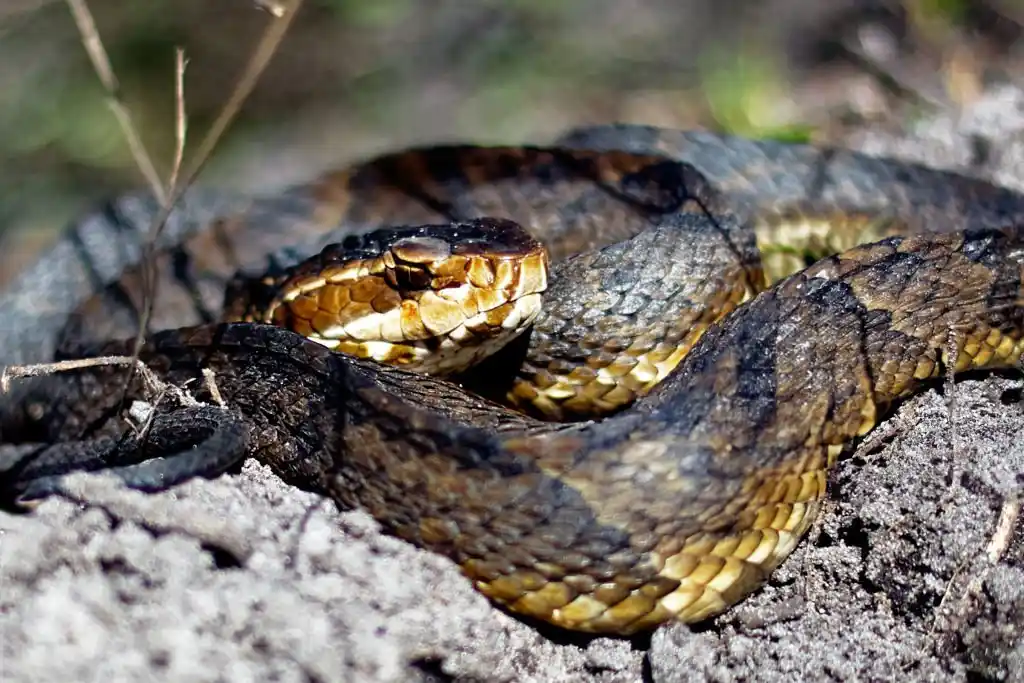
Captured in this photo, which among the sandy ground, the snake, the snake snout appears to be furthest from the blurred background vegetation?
the sandy ground

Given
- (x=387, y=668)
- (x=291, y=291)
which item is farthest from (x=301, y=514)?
(x=291, y=291)

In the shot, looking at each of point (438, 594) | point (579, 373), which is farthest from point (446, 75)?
point (438, 594)

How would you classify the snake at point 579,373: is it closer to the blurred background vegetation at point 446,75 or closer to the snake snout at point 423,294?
the snake snout at point 423,294

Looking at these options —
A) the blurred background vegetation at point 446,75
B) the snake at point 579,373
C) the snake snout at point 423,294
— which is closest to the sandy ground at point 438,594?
the snake at point 579,373

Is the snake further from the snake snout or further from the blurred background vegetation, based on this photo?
the blurred background vegetation

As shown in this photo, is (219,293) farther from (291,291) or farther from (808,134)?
(808,134)

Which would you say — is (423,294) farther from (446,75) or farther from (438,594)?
(446,75)
